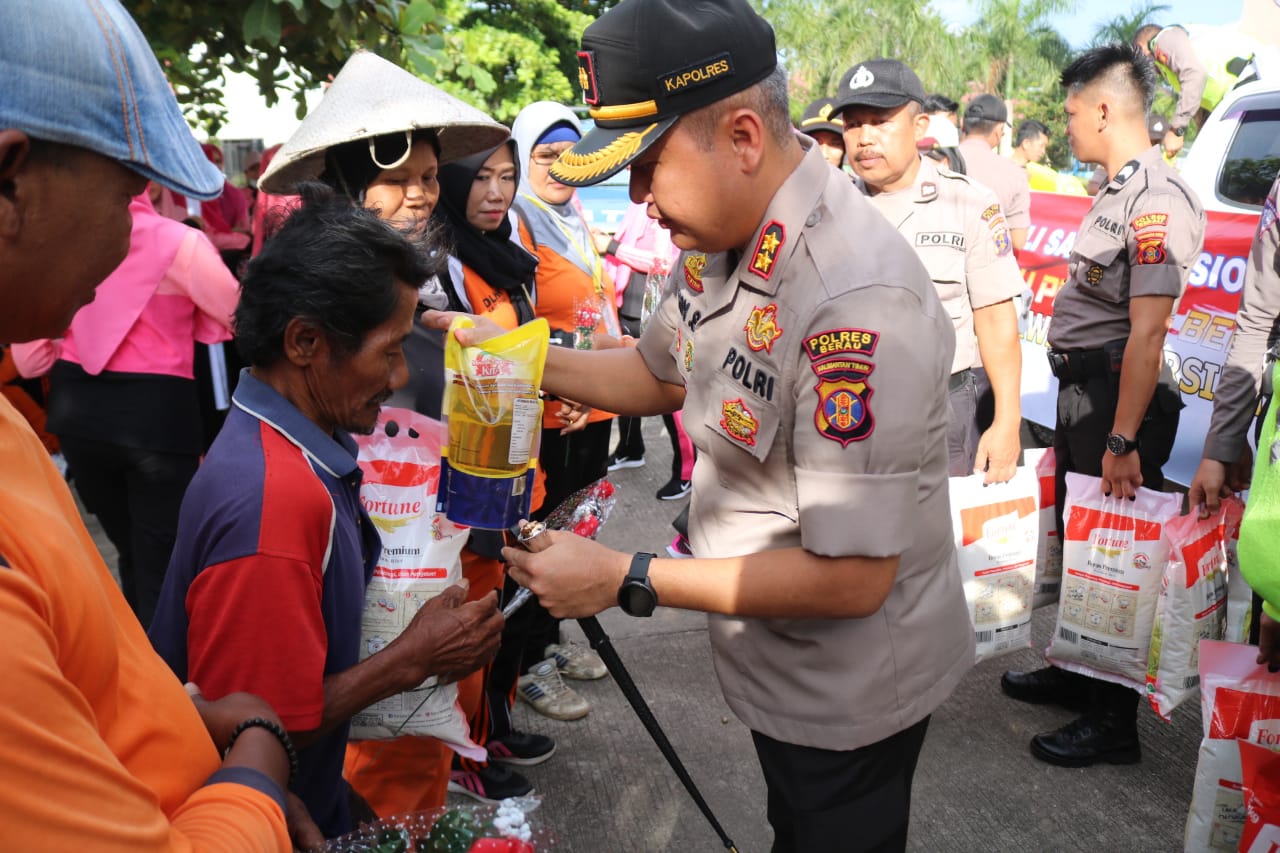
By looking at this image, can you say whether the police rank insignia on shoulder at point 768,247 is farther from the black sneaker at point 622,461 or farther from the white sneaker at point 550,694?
the black sneaker at point 622,461

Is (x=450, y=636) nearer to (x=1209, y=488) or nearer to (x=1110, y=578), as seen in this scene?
(x=1110, y=578)

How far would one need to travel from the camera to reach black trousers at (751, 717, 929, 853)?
5.76ft

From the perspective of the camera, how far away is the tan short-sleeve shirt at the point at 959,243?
11.4ft

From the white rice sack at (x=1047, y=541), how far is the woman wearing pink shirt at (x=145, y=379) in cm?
309

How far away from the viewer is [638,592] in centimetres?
165

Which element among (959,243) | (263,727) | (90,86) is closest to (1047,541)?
(959,243)

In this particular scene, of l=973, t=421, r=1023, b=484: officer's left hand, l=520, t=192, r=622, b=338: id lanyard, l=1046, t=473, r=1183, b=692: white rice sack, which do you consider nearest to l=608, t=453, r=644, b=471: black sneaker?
l=520, t=192, r=622, b=338: id lanyard

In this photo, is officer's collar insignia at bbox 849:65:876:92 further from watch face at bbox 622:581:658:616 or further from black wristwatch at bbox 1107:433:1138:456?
watch face at bbox 622:581:658:616

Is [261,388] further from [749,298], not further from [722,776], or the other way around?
[722,776]

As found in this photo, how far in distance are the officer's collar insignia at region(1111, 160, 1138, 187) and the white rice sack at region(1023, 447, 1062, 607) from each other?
999mm

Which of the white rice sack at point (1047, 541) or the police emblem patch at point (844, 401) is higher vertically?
the police emblem patch at point (844, 401)

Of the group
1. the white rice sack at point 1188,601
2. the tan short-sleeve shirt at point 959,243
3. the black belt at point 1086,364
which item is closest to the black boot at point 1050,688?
the white rice sack at point 1188,601

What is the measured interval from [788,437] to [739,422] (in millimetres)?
92

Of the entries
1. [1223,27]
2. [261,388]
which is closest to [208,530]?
[261,388]
